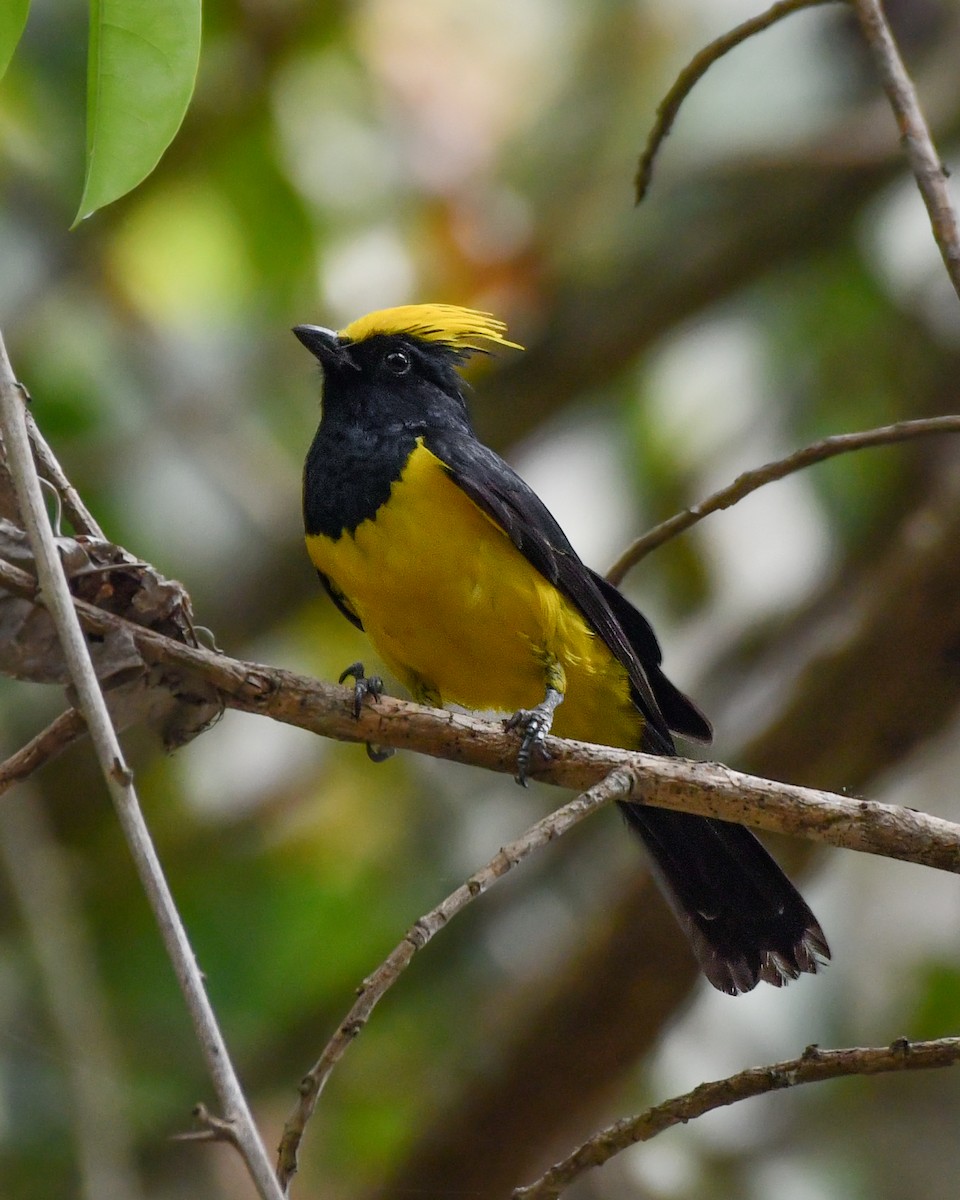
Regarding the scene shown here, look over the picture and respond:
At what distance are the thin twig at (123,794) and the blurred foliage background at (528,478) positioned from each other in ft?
7.28

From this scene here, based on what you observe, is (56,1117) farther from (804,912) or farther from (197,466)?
(804,912)

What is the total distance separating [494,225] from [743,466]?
1124 mm

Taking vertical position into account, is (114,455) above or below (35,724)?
above

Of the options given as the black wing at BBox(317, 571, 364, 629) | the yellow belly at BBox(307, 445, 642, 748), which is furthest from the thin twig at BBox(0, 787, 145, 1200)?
the yellow belly at BBox(307, 445, 642, 748)

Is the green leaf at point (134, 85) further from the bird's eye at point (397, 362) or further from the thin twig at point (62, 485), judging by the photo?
the bird's eye at point (397, 362)

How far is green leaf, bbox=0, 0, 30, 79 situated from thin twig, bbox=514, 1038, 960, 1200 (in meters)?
1.33

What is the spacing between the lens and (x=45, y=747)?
1738 millimetres

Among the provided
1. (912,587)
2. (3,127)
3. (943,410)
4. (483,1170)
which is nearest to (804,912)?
(912,587)

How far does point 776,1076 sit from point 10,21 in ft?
4.60

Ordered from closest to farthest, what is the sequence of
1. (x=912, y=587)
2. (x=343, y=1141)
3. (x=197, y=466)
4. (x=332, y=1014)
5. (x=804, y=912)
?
(x=804, y=912) < (x=912, y=587) < (x=332, y=1014) < (x=343, y=1141) < (x=197, y=466)

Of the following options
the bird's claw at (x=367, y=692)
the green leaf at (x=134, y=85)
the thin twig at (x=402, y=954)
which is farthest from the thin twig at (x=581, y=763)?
the green leaf at (x=134, y=85)

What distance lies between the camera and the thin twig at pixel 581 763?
1896mm

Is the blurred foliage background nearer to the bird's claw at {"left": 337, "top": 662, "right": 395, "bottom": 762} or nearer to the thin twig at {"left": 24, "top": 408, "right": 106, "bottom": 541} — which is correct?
the bird's claw at {"left": 337, "top": 662, "right": 395, "bottom": 762}

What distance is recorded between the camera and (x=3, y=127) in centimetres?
443
